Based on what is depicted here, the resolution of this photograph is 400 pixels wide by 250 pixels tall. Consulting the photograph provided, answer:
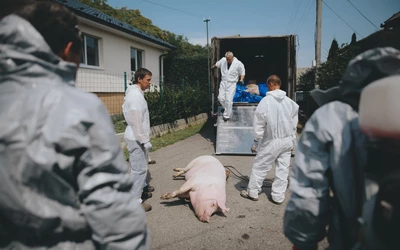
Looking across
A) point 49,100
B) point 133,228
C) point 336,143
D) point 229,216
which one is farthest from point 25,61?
point 229,216

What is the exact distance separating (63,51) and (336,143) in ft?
4.33

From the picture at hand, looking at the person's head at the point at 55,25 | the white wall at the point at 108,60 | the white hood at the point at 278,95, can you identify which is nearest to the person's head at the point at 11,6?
A: the person's head at the point at 55,25

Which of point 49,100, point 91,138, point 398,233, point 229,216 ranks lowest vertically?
point 229,216

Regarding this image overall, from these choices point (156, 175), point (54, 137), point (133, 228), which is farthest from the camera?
point (156, 175)

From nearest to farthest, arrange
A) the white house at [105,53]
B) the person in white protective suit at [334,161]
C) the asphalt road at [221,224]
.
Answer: the person in white protective suit at [334,161] < the asphalt road at [221,224] < the white house at [105,53]

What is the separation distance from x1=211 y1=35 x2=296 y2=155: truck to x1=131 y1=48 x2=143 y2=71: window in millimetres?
5730

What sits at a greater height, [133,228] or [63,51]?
[63,51]

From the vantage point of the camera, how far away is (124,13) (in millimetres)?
29547

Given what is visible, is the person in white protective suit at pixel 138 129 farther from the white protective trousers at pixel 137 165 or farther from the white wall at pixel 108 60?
the white wall at pixel 108 60

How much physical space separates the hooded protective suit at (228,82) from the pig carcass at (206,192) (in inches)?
152

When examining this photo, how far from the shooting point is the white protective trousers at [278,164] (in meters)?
4.43

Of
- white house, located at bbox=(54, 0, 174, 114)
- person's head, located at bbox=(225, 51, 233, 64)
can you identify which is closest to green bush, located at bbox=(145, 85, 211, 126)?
white house, located at bbox=(54, 0, 174, 114)

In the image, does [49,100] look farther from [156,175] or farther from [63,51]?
[156,175]

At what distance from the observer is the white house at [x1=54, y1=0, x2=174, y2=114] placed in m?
10.3
